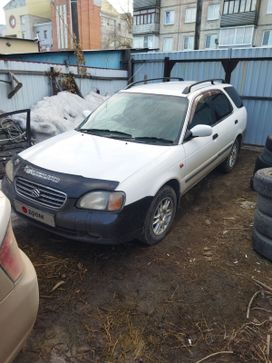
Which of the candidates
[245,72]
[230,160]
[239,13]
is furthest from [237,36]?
[230,160]

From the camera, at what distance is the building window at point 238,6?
27969 mm

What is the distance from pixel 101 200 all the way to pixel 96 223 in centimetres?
21

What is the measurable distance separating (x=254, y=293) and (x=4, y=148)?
447 cm

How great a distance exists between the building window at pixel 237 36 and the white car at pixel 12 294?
33.1m

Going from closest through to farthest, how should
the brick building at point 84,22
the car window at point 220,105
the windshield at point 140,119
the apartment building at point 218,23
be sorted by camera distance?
the windshield at point 140,119
the car window at point 220,105
the apartment building at point 218,23
the brick building at point 84,22

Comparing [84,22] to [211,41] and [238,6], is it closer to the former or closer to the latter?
[211,41]

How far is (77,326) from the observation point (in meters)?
2.29

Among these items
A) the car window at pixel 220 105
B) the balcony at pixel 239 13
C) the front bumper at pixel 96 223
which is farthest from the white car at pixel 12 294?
the balcony at pixel 239 13

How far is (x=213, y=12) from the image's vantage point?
31859 millimetres

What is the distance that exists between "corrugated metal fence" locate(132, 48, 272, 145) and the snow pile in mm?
2592

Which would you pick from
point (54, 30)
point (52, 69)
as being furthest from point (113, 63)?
point (54, 30)

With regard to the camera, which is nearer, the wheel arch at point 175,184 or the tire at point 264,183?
the tire at point 264,183

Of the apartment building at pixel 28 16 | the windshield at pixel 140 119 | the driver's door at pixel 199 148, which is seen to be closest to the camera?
the windshield at pixel 140 119

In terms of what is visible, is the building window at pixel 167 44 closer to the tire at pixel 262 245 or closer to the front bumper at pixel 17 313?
the tire at pixel 262 245
